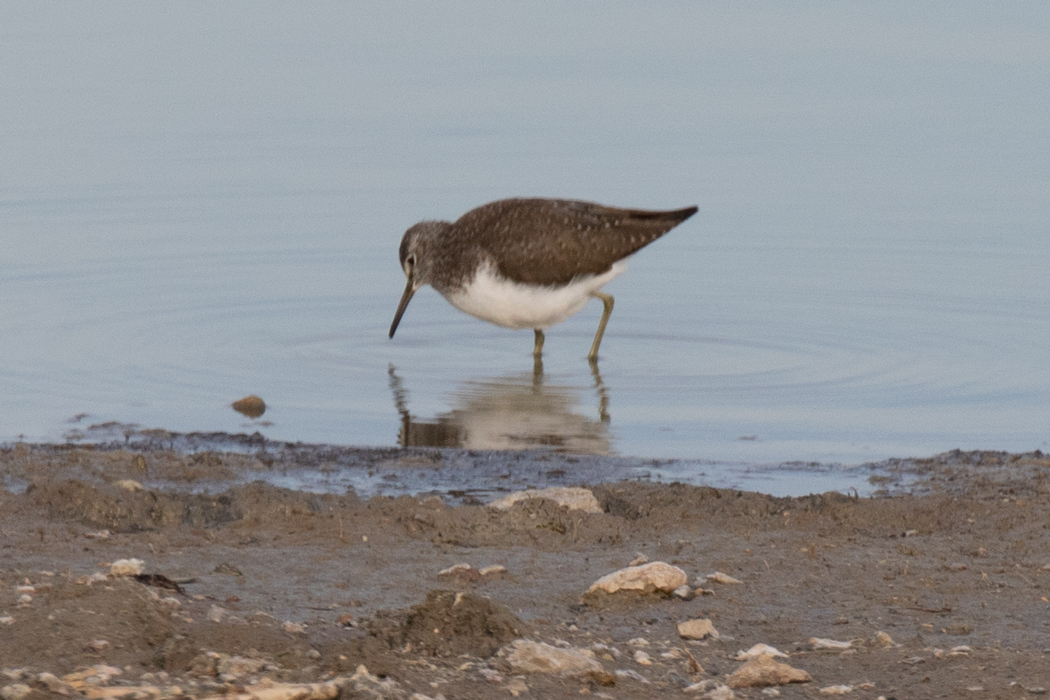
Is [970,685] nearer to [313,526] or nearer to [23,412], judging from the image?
[313,526]

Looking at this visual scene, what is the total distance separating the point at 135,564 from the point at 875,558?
8.16 ft

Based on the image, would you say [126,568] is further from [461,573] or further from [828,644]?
[828,644]

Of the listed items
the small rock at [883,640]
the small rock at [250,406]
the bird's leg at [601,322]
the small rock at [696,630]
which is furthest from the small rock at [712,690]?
the bird's leg at [601,322]

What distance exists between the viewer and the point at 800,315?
1045cm

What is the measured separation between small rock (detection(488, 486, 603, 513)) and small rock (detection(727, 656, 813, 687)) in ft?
5.84

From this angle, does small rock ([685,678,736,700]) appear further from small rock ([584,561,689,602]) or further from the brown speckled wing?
the brown speckled wing

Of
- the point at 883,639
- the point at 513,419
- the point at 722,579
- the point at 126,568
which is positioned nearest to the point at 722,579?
the point at 722,579

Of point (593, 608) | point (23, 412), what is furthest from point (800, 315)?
point (593, 608)

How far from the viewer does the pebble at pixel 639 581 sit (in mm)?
4910

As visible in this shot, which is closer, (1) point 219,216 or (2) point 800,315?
(2) point 800,315

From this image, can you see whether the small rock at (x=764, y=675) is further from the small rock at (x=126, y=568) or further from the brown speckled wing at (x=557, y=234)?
the brown speckled wing at (x=557, y=234)

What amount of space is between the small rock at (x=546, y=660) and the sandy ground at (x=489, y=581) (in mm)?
26

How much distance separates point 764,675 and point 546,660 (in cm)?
60

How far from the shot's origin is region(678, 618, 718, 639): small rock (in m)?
4.63
